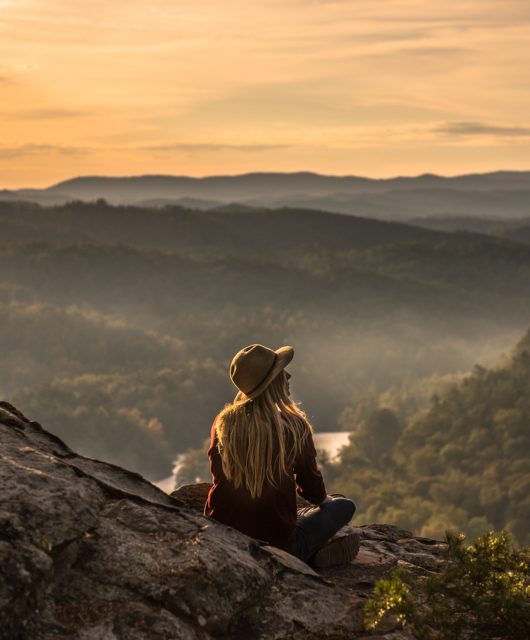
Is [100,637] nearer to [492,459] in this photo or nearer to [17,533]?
[17,533]

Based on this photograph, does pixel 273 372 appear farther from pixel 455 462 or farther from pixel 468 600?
pixel 455 462

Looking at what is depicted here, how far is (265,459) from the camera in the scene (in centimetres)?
786

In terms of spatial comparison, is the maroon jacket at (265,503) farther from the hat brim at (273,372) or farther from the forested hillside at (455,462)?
the forested hillside at (455,462)

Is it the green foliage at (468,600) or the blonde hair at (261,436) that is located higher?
the blonde hair at (261,436)

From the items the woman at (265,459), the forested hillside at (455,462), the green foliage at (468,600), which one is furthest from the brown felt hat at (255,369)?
the forested hillside at (455,462)

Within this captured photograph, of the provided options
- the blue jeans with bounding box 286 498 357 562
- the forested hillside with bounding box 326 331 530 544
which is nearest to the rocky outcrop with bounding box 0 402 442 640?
the blue jeans with bounding box 286 498 357 562

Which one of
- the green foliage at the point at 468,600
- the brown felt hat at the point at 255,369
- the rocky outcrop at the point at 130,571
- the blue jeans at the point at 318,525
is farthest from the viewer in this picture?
the blue jeans at the point at 318,525

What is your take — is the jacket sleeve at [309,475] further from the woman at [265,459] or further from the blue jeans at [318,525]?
the blue jeans at [318,525]

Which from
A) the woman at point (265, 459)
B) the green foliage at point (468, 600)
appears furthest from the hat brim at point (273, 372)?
the green foliage at point (468, 600)

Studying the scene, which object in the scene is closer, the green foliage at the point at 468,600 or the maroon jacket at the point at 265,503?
the green foliage at the point at 468,600

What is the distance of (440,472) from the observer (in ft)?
450

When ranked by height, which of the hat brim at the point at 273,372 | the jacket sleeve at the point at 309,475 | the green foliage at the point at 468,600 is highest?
the hat brim at the point at 273,372

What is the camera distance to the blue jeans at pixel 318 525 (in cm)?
843

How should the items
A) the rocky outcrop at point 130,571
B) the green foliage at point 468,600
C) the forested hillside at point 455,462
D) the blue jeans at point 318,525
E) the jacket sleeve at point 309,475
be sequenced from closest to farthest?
the rocky outcrop at point 130,571 < the green foliage at point 468,600 < the jacket sleeve at point 309,475 < the blue jeans at point 318,525 < the forested hillside at point 455,462
